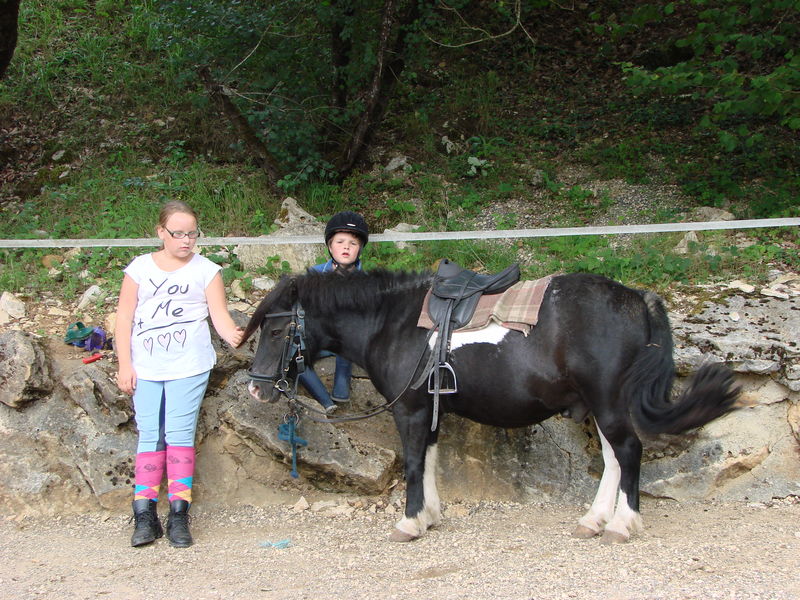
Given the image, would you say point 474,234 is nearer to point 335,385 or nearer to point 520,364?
point 335,385

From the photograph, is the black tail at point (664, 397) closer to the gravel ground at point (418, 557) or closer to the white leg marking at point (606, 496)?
the white leg marking at point (606, 496)

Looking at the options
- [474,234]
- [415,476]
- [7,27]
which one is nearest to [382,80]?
[474,234]

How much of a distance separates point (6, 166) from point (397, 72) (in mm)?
4946

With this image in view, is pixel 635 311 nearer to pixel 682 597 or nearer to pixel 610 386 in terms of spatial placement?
pixel 610 386

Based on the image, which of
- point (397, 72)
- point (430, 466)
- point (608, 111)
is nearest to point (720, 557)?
point (430, 466)

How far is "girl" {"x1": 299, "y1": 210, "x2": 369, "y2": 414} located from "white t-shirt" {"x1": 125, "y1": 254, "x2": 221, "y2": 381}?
0.68 m

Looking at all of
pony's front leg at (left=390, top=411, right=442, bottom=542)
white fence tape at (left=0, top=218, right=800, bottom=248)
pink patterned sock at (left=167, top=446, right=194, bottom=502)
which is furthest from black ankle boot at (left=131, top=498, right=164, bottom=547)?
white fence tape at (left=0, top=218, right=800, bottom=248)

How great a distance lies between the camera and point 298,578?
3.66 metres

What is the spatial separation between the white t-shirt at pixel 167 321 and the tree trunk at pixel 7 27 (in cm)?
383

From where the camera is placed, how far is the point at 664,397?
148 inches

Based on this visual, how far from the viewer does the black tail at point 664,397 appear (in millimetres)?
3699

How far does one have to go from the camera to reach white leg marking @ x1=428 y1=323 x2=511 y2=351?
3.85 m

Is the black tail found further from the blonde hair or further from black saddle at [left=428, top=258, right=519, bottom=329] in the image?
the blonde hair

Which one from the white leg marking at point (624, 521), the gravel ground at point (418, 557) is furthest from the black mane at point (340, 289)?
the white leg marking at point (624, 521)
